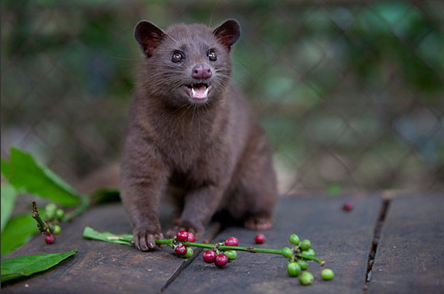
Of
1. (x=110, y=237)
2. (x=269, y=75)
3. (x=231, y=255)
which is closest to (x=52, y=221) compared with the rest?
(x=110, y=237)

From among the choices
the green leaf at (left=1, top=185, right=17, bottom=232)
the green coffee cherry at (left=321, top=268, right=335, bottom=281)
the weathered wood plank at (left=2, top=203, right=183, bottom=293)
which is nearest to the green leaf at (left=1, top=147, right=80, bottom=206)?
the green leaf at (left=1, top=185, right=17, bottom=232)

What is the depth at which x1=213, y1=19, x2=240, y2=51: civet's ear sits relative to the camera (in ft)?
9.64

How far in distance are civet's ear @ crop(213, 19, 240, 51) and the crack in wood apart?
1.17 m

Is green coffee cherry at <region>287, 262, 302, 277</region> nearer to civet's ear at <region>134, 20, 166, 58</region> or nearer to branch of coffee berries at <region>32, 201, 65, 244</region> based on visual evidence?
branch of coffee berries at <region>32, 201, 65, 244</region>

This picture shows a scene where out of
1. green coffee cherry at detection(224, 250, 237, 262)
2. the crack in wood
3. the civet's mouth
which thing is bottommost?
the crack in wood

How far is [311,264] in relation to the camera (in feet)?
7.63

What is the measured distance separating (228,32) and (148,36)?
0.41 meters

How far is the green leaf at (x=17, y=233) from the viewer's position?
3.26m

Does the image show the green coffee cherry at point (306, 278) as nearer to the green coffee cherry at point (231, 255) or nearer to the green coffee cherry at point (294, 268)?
the green coffee cherry at point (294, 268)

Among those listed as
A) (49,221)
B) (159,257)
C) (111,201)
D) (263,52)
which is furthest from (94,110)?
(159,257)

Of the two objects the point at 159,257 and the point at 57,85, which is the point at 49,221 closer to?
the point at 159,257

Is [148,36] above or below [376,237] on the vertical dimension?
above

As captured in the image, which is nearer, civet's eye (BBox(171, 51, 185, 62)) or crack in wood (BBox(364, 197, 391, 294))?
crack in wood (BBox(364, 197, 391, 294))

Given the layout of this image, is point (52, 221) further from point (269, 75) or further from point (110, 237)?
point (269, 75)
